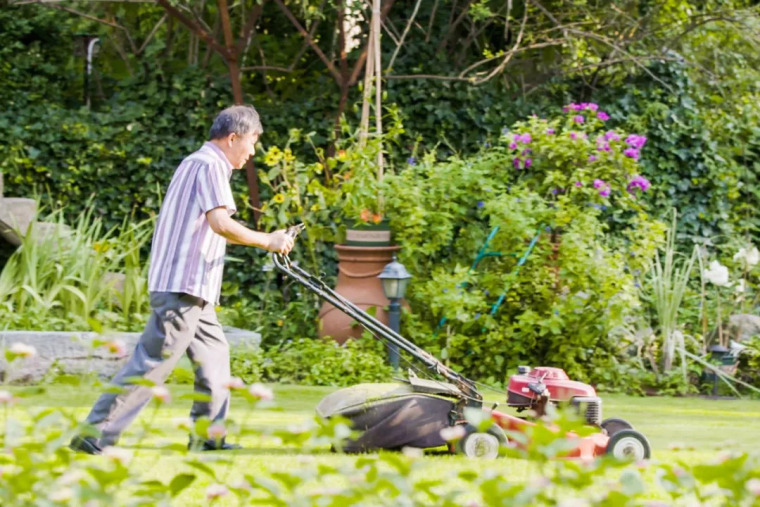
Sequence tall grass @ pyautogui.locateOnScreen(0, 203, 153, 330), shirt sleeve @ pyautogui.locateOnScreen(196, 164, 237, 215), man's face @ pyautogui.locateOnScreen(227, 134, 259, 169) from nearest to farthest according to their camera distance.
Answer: shirt sleeve @ pyautogui.locateOnScreen(196, 164, 237, 215) < man's face @ pyautogui.locateOnScreen(227, 134, 259, 169) < tall grass @ pyautogui.locateOnScreen(0, 203, 153, 330)

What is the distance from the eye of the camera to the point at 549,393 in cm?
497

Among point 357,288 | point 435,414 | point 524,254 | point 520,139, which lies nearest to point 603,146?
point 520,139

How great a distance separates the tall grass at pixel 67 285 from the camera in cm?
754

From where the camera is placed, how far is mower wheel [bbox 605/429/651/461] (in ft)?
15.6

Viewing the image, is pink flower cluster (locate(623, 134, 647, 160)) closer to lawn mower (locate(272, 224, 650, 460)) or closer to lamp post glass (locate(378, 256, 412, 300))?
lamp post glass (locate(378, 256, 412, 300))

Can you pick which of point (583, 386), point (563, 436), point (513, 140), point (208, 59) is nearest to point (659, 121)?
point (513, 140)

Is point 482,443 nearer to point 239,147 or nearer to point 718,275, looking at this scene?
point 239,147

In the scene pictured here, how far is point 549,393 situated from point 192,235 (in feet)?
5.39

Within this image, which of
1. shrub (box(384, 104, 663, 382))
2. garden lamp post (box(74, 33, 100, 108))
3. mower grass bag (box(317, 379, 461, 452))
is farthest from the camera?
garden lamp post (box(74, 33, 100, 108))

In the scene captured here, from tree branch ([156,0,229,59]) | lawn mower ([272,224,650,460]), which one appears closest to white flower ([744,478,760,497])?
lawn mower ([272,224,650,460])

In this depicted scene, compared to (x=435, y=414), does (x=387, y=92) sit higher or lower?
higher

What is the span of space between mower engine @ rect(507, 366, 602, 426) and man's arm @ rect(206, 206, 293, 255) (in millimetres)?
1174

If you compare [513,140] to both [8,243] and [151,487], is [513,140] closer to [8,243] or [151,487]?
[8,243]

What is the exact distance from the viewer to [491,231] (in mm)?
7781
